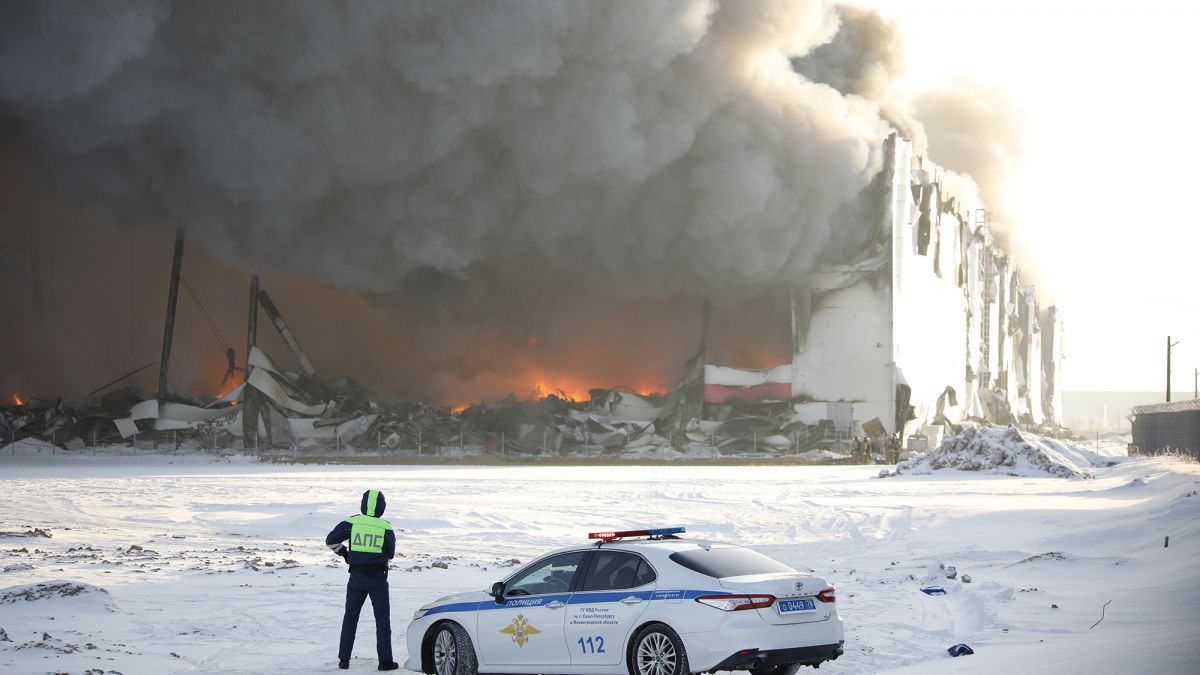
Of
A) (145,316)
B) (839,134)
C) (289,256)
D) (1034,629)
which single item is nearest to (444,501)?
(1034,629)

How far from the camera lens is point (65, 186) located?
59.6 m

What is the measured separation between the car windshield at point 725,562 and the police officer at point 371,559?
296cm

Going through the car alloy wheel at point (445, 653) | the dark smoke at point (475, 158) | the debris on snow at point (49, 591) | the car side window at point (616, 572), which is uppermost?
the dark smoke at point (475, 158)

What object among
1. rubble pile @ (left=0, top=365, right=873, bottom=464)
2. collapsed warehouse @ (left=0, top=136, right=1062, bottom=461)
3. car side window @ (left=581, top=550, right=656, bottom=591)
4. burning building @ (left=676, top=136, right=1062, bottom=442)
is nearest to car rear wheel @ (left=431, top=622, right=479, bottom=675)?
car side window @ (left=581, top=550, right=656, bottom=591)

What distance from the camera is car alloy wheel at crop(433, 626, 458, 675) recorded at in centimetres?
1130

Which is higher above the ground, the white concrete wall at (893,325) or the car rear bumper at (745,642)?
the white concrete wall at (893,325)

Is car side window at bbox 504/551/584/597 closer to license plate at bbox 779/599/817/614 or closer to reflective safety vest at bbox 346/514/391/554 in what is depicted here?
A: reflective safety vest at bbox 346/514/391/554

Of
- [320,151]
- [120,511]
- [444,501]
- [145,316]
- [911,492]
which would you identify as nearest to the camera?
[120,511]

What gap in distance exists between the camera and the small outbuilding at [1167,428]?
4803cm

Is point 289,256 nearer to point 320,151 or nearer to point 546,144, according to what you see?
point 320,151

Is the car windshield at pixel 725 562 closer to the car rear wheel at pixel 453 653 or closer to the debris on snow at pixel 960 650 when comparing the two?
the debris on snow at pixel 960 650

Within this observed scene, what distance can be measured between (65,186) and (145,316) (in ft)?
38.3

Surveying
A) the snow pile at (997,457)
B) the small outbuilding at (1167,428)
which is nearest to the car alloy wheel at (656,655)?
the snow pile at (997,457)

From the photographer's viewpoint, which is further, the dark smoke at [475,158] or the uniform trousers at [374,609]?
the dark smoke at [475,158]
